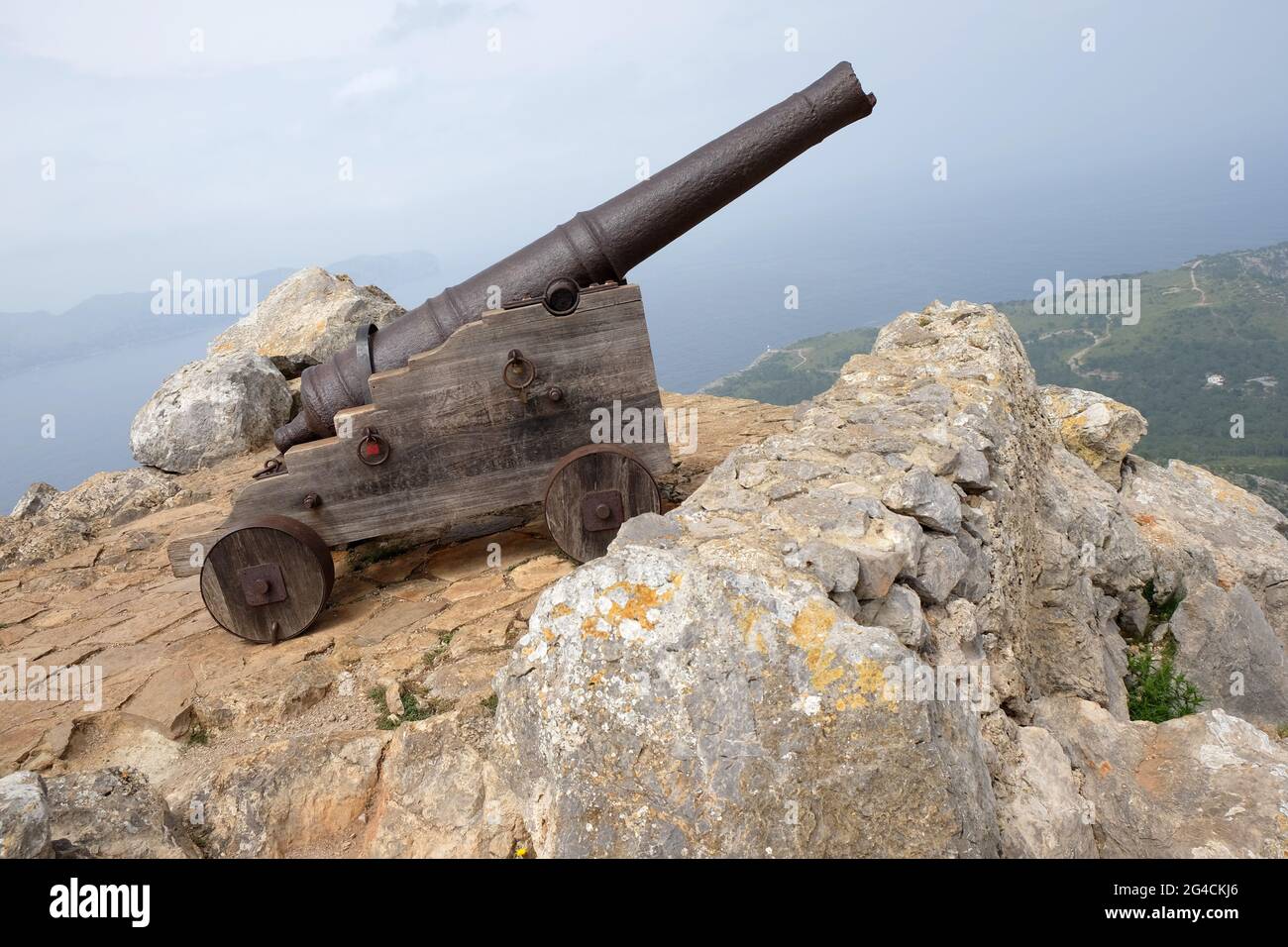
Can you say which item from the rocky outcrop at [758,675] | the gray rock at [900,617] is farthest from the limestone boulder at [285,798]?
the gray rock at [900,617]

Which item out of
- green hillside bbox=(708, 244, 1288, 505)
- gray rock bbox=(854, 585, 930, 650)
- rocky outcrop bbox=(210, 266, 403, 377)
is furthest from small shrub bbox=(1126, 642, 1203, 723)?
green hillside bbox=(708, 244, 1288, 505)

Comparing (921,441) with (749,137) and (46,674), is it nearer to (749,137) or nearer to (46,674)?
(749,137)

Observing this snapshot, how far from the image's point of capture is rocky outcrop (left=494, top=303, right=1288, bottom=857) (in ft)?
7.00

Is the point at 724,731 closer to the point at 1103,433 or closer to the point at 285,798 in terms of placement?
the point at 285,798

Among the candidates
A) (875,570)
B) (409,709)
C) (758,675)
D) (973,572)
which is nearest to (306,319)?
(409,709)

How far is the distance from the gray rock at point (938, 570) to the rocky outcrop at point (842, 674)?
10 mm

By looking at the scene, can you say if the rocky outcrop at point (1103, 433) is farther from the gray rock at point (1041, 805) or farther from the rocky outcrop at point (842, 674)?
the gray rock at point (1041, 805)

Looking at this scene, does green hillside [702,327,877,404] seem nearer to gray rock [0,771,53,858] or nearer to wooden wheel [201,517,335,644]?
wooden wheel [201,517,335,644]

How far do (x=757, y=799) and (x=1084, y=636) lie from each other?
307cm

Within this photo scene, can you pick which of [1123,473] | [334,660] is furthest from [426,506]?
[1123,473]

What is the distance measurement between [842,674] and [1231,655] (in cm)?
427

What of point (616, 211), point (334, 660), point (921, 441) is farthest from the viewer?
point (616, 211)

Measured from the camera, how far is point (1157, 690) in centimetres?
480

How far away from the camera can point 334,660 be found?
13.5ft
